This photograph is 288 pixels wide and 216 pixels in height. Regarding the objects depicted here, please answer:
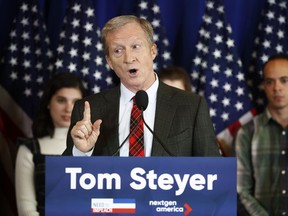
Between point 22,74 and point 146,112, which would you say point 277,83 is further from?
point 146,112

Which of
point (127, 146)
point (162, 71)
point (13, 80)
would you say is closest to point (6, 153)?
point (13, 80)

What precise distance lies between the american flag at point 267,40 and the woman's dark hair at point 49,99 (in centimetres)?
143

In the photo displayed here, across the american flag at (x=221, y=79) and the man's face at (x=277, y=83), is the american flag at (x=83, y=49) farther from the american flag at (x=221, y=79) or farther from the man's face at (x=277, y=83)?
the man's face at (x=277, y=83)

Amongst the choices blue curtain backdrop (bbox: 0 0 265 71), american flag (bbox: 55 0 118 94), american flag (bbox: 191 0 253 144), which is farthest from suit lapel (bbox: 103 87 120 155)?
blue curtain backdrop (bbox: 0 0 265 71)

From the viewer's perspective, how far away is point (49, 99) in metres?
4.68

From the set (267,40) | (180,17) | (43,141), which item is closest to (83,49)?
(180,17)

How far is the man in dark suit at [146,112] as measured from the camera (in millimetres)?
2615

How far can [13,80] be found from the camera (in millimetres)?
5227

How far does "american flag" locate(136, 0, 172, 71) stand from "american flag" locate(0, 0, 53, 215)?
78 centimetres

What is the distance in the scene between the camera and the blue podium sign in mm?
2191

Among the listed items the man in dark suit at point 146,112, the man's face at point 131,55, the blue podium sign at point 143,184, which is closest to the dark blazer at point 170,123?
the man in dark suit at point 146,112

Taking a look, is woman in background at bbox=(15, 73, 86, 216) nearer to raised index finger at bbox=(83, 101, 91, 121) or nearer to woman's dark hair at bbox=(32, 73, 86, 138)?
woman's dark hair at bbox=(32, 73, 86, 138)

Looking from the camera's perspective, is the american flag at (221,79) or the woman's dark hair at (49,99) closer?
the woman's dark hair at (49,99)

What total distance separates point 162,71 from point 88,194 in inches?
105
